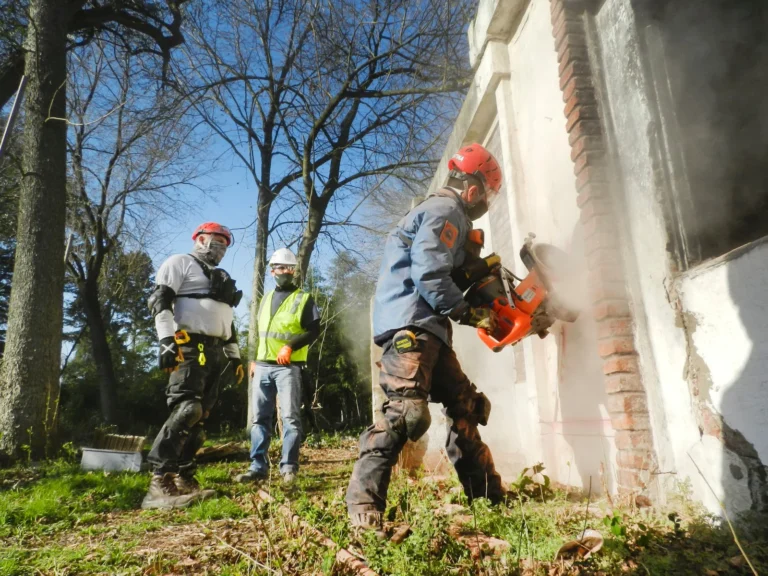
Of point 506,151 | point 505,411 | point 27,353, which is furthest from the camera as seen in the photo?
point 27,353

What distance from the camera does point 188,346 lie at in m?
3.68

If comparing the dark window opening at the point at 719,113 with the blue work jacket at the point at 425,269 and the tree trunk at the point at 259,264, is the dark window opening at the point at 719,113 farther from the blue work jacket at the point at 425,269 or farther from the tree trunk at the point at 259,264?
the tree trunk at the point at 259,264

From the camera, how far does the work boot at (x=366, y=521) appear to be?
2328 millimetres

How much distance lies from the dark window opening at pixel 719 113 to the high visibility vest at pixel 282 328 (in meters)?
3.18

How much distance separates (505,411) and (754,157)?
254 centimetres

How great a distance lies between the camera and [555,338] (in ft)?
11.0

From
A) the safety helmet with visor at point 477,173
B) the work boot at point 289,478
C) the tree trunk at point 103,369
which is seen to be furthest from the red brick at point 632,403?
the tree trunk at point 103,369

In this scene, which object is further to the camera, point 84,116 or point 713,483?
point 84,116

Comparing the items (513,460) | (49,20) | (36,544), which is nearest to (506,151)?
(513,460)

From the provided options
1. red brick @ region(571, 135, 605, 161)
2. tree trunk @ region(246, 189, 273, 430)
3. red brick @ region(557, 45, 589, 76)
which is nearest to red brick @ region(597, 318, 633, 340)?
red brick @ region(571, 135, 605, 161)

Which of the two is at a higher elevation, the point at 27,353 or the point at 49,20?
the point at 49,20

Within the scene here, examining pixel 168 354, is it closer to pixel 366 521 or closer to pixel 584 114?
pixel 366 521

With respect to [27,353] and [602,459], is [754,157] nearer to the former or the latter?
[602,459]

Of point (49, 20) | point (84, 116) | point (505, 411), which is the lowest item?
point (505, 411)
